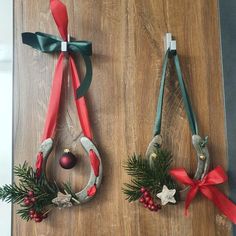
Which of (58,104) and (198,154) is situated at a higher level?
(58,104)

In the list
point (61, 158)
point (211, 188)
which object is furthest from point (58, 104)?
point (211, 188)

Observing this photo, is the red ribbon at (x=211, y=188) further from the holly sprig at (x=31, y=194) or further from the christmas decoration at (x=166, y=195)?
the holly sprig at (x=31, y=194)

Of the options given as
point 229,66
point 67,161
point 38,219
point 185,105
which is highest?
point 229,66

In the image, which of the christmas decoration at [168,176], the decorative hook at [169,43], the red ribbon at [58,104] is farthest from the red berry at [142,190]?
the decorative hook at [169,43]

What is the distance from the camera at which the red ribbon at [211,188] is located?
652 mm

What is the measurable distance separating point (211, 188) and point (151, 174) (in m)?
0.15

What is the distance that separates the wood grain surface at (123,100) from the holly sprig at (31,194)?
0.05 m

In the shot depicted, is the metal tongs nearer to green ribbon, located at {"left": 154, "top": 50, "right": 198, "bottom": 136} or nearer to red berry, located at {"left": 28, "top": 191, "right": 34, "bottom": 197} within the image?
green ribbon, located at {"left": 154, "top": 50, "right": 198, "bottom": 136}

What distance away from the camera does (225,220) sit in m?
0.71

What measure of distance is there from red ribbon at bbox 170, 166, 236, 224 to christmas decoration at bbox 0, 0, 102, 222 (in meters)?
0.19

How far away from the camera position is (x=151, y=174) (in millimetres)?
647

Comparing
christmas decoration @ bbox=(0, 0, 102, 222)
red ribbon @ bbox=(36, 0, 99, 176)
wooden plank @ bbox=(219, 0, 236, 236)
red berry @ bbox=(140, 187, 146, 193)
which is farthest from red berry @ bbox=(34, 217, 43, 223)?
wooden plank @ bbox=(219, 0, 236, 236)

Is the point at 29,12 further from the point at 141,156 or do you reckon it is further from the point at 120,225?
the point at 120,225

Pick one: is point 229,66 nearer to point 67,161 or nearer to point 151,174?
point 151,174
